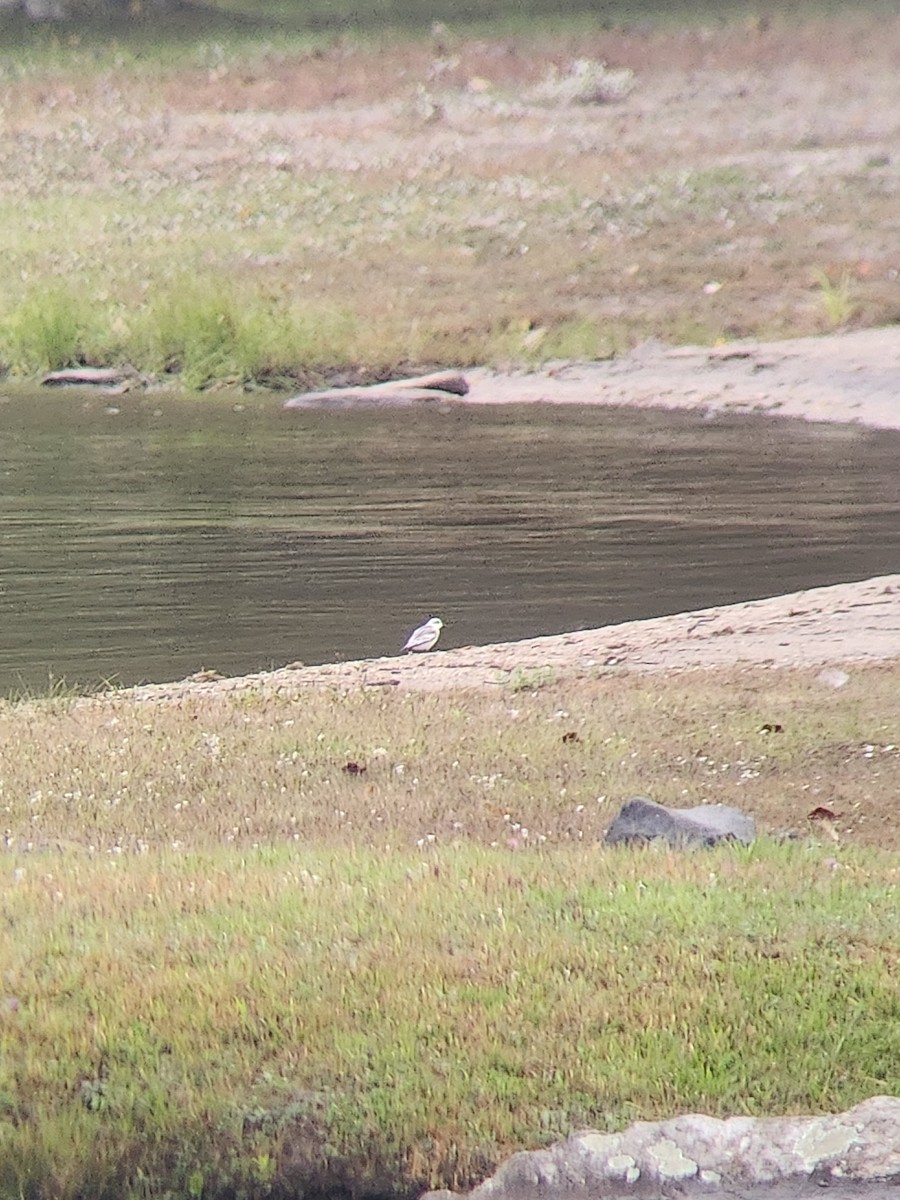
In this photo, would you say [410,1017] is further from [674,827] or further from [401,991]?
[674,827]

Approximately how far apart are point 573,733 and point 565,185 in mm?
35664

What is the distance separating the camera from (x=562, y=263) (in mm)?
40719

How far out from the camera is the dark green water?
15.5 m

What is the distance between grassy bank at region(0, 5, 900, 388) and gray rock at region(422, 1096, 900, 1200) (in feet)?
96.6

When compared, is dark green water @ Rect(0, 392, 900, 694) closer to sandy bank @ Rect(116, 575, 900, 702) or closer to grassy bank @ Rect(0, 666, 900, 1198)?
sandy bank @ Rect(116, 575, 900, 702)

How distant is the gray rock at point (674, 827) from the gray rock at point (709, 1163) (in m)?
2.23

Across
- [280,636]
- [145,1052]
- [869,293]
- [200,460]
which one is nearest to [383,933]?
[145,1052]

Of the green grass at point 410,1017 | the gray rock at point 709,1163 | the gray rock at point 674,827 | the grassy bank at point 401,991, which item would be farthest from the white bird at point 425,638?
the gray rock at point 709,1163

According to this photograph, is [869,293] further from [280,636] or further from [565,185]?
[280,636]

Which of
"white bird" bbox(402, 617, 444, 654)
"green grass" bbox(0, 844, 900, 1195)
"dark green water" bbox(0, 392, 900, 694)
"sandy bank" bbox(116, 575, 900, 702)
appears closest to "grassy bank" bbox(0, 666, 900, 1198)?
"green grass" bbox(0, 844, 900, 1195)

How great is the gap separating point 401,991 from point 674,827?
2.13 metres

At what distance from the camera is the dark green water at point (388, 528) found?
1546cm

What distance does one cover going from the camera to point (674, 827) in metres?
7.99

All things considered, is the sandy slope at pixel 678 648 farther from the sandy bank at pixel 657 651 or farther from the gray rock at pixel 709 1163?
the gray rock at pixel 709 1163
